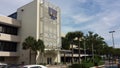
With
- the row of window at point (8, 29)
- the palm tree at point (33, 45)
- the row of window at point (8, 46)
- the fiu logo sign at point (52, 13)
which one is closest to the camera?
the palm tree at point (33, 45)

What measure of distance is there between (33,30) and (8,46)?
879 cm

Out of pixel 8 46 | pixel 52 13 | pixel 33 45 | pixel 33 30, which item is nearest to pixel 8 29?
pixel 8 46

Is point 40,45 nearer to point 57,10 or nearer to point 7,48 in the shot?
point 7,48

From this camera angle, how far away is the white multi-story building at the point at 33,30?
5375cm

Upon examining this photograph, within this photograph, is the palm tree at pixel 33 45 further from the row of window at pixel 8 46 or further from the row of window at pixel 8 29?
the row of window at pixel 8 29

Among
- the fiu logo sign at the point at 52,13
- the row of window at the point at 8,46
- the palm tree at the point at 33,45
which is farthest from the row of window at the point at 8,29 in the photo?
the fiu logo sign at the point at 52,13

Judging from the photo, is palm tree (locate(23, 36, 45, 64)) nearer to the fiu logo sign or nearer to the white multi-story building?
the white multi-story building

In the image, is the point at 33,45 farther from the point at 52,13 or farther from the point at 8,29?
the point at 52,13

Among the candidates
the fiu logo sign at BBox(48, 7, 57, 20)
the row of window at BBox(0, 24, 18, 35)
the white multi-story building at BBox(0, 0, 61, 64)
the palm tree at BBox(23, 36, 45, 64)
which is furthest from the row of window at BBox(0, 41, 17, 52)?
the fiu logo sign at BBox(48, 7, 57, 20)

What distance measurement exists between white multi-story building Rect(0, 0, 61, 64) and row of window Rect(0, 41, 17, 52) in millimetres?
146

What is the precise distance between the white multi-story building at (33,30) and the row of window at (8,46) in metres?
0.15

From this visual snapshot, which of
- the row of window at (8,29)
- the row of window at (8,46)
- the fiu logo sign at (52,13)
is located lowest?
the row of window at (8,46)

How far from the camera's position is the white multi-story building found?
53.8 meters

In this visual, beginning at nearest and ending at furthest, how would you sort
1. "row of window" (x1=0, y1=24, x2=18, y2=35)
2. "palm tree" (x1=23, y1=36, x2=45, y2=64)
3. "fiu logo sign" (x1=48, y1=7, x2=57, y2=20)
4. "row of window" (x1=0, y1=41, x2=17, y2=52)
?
"palm tree" (x1=23, y1=36, x2=45, y2=64) < "row of window" (x1=0, y1=41, x2=17, y2=52) < "row of window" (x1=0, y1=24, x2=18, y2=35) < "fiu logo sign" (x1=48, y1=7, x2=57, y2=20)
